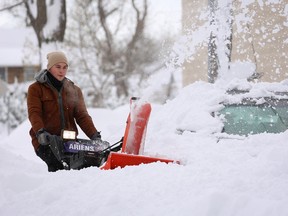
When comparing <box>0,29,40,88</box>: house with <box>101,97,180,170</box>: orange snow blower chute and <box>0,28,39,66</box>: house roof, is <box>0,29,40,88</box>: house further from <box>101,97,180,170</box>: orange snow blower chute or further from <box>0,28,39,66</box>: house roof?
<box>101,97,180,170</box>: orange snow blower chute

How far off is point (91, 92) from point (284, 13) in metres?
18.7

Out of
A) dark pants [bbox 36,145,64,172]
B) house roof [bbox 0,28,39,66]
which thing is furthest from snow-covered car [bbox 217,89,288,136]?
house roof [bbox 0,28,39,66]

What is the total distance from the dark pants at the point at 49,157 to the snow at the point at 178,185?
0.15 meters

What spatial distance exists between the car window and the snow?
370 mm

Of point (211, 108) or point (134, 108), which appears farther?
point (211, 108)

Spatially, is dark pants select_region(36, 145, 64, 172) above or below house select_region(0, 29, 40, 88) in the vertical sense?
below

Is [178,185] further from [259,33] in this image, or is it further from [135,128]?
[259,33]

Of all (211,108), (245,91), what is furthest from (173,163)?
(245,91)

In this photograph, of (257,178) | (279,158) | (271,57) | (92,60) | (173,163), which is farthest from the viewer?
(92,60)

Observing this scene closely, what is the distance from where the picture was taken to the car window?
4.63 metres

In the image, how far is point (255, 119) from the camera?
4781 mm

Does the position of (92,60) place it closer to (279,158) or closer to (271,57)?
(271,57)

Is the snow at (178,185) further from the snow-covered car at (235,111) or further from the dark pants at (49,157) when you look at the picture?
the snow-covered car at (235,111)

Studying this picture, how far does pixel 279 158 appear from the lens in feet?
11.4
